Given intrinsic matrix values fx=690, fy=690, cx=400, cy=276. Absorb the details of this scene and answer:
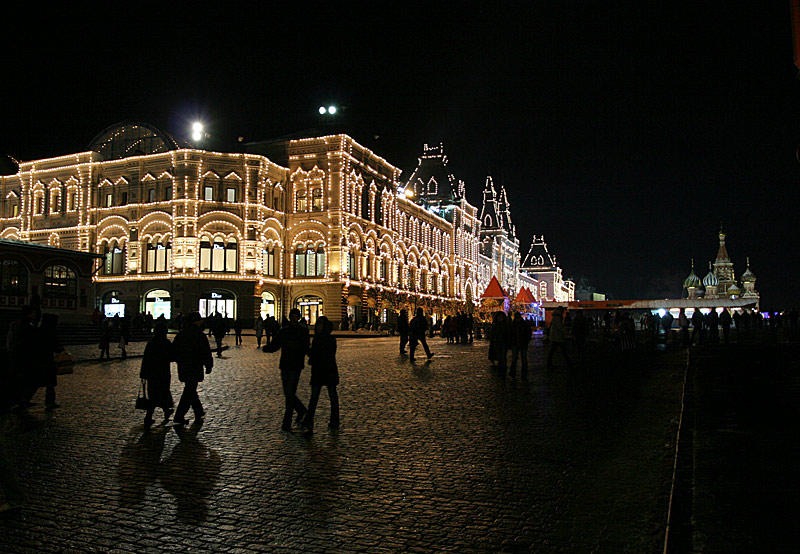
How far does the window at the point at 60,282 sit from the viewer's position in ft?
122

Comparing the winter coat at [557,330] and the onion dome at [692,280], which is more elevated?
the onion dome at [692,280]

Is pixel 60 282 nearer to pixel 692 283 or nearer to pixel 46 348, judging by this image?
pixel 46 348

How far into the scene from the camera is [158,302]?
52.2 meters

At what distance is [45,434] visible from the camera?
9031 mm

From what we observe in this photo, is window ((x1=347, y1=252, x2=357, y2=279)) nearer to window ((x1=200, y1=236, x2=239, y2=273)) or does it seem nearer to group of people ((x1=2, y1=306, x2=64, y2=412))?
window ((x1=200, y1=236, x2=239, y2=273))

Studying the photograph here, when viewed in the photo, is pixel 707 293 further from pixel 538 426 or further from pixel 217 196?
pixel 538 426

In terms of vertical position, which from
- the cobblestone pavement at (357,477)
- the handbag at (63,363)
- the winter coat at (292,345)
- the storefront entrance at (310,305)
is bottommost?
the cobblestone pavement at (357,477)

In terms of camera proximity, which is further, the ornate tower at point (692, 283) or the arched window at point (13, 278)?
the ornate tower at point (692, 283)

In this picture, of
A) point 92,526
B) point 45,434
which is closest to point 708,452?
point 92,526

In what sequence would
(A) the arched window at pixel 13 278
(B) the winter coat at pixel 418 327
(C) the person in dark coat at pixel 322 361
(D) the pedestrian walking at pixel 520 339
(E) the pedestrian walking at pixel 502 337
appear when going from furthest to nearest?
(A) the arched window at pixel 13 278, (B) the winter coat at pixel 418 327, (E) the pedestrian walking at pixel 502 337, (D) the pedestrian walking at pixel 520 339, (C) the person in dark coat at pixel 322 361

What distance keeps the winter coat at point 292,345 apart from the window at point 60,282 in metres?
32.4

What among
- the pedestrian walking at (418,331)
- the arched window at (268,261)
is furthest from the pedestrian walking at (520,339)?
the arched window at (268,261)

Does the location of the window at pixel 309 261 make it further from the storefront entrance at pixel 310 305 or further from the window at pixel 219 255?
the window at pixel 219 255

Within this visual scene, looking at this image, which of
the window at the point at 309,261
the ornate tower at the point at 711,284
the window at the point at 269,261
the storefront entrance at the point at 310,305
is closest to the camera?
the window at the point at 269,261
